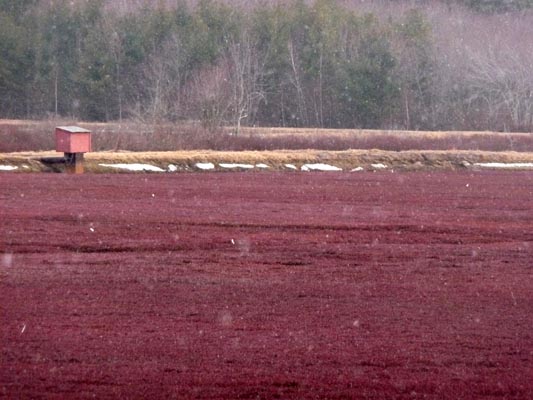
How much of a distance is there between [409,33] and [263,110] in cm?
1150

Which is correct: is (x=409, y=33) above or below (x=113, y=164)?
above

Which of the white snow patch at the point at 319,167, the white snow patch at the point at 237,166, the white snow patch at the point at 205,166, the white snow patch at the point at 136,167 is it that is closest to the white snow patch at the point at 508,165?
the white snow patch at the point at 319,167

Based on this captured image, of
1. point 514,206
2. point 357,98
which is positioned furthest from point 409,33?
point 514,206

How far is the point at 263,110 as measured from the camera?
228ft

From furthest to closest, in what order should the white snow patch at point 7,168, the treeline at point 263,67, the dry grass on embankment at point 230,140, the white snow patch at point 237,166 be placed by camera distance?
the treeline at point 263,67
the dry grass on embankment at point 230,140
the white snow patch at point 237,166
the white snow patch at point 7,168

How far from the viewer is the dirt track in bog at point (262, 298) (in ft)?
28.3

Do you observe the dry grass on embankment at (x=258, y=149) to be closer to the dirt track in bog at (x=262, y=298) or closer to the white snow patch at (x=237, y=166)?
the white snow patch at (x=237, y=166)

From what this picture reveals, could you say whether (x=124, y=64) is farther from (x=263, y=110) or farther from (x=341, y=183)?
(x=341, y=183)

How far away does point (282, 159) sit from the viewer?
35094mm

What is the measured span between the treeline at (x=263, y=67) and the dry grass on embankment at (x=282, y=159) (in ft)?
81.8

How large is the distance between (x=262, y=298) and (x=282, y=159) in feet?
75.7

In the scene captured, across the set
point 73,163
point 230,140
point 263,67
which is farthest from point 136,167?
point 263,67

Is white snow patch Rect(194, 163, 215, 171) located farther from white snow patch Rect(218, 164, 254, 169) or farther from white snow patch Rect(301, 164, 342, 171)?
white snow patch Rect(301, 164, 342, 171)

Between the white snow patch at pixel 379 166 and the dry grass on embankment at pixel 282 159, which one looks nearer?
the dry grass on embankment at pixel 282 159
